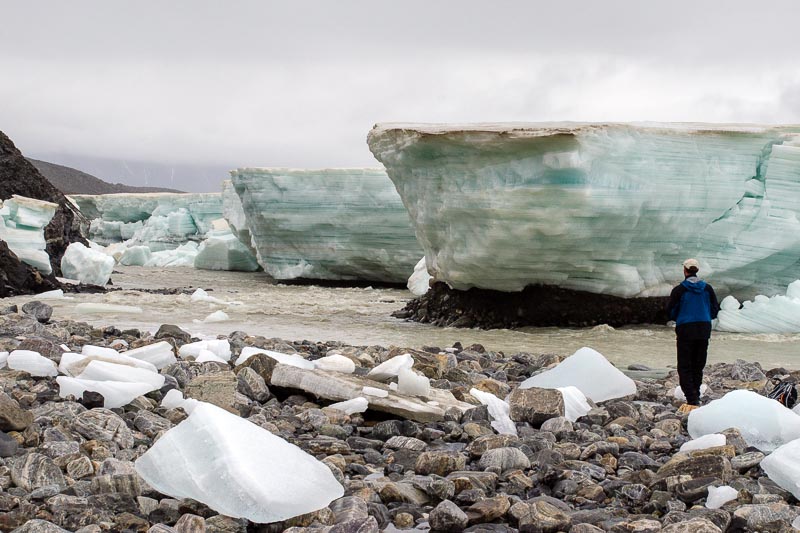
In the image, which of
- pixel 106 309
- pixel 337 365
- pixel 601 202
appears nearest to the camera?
pixel 337 365

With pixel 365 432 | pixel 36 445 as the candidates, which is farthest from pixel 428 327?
pixel 36 445

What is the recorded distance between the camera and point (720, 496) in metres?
2.96

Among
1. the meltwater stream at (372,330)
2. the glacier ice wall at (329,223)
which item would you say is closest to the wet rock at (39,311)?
the meltwater stream at (372,330)

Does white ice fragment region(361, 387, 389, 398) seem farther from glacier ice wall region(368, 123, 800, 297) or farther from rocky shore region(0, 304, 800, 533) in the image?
glacier ice wall region(368, 123, 800, 297)

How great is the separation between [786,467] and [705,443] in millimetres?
500

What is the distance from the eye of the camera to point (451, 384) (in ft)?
16.5

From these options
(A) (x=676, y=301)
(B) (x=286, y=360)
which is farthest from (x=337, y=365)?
(A) (x=676, y=301)

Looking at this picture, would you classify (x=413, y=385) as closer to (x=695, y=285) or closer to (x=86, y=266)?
(x=695, y=285)

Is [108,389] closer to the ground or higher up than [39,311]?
higher up

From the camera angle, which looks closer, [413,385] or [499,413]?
[499,413]

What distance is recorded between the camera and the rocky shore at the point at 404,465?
2.68 meters

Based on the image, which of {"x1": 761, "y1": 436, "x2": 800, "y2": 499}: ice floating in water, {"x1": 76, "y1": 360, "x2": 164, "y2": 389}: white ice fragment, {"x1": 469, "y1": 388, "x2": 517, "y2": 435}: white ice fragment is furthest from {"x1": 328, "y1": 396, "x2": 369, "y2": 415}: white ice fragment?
{"x1": 761, "y1": 436, "x2": 800, "y2": 499}: ice floating in water

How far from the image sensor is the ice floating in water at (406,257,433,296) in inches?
562

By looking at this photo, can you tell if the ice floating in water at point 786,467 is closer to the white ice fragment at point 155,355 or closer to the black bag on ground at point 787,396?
the black bag on ground at point 787,396
